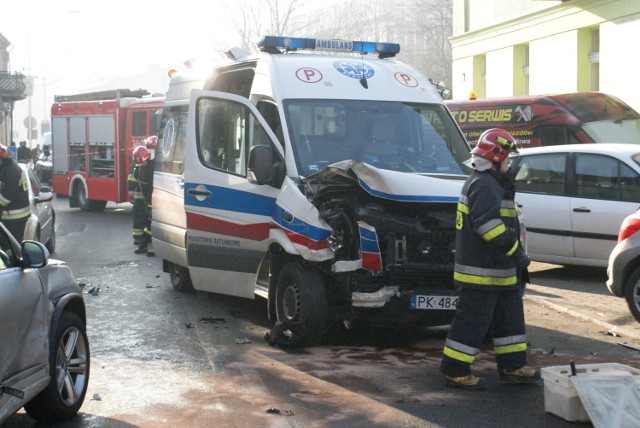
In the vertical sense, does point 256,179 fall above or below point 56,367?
above

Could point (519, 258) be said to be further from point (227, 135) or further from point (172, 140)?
point (172, 140)

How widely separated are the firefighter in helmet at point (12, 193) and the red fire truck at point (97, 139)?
33.6 ft

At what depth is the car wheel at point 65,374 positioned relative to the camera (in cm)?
590

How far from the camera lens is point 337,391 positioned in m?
6.90

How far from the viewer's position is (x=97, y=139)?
24.6 metres

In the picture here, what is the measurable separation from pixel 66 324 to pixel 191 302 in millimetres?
4992

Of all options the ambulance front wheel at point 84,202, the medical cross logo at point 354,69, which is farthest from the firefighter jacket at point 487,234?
the ambulance front wheel at point 84,202

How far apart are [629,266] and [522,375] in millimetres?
2848

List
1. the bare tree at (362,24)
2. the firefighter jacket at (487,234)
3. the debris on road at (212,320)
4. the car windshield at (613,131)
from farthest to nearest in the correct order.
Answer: the bare tree at (362,24)
the car windshield at (613,131)
the debris on road at (212,320)
the firefighter jacket at (487,234)

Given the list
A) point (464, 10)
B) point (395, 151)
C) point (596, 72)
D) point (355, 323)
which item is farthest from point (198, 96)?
point (464, 10)

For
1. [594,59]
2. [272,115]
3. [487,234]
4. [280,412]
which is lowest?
[280,412]

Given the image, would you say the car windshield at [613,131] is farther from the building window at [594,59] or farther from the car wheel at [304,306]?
the car wheel at [304,306]

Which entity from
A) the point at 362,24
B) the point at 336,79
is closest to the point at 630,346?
the point at 336,79

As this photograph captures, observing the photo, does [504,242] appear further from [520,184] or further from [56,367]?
[520,184]
